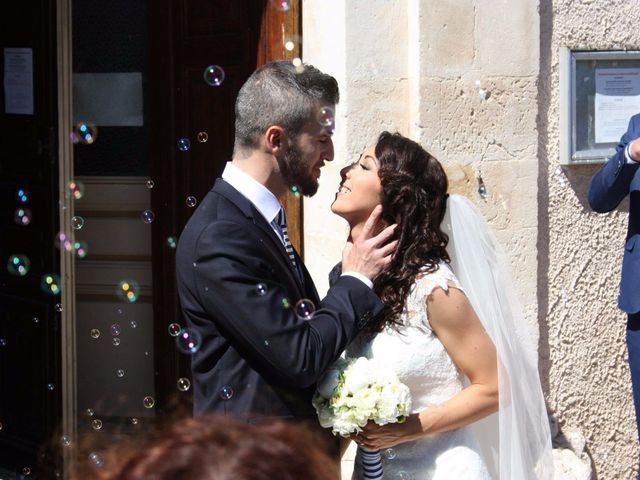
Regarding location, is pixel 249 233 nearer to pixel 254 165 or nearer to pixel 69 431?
pixel 254 165

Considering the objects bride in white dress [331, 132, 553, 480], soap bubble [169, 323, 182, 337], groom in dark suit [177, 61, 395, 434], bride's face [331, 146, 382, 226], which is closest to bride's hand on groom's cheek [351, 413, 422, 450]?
bride in white dress [331, 132, 553, 480]

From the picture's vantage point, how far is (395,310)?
10.1 feet

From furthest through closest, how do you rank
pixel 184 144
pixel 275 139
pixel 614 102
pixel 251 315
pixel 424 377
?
pixel 614 102 → pixel 184 144 → pixel 424 377 → pixel 275 139 → pixel 251 315

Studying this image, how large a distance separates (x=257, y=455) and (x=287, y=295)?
1.42 meters

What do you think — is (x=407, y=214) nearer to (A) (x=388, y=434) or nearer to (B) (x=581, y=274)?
(A) (x=388, y=434)

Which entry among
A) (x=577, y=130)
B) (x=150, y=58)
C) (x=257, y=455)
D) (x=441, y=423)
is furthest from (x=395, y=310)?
(x=150, y=58)

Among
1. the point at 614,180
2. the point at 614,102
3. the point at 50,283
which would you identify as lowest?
the point at 50,283

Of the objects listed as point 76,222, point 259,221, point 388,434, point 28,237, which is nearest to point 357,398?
point 388,434

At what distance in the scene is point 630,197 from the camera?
172 inches

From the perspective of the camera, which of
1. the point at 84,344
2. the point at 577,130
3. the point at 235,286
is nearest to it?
the point at 235,286

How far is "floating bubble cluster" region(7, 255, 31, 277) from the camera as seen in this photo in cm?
526

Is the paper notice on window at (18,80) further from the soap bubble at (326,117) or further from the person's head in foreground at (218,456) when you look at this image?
the person's head in foreground at (218,456)

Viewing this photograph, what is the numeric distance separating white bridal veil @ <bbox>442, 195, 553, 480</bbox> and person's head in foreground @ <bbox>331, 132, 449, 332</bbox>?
257 mm

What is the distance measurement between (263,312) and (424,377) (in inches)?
27.6
